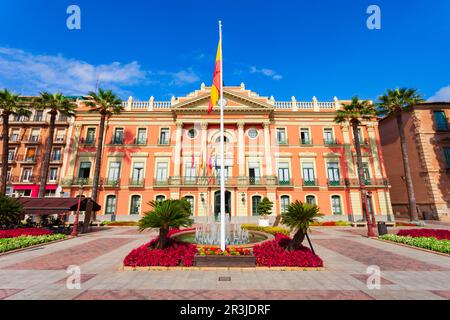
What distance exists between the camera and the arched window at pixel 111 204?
90.2 ft

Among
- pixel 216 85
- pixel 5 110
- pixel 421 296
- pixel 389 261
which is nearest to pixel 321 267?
pixel 421 296

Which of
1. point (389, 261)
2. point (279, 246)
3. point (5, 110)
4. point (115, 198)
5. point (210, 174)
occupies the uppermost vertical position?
point (5, 110)

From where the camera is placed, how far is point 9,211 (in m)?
15.1

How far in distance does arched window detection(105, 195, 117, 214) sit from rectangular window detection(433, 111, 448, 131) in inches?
1735

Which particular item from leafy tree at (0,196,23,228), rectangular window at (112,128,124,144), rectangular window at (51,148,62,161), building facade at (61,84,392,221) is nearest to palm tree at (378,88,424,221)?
building facade at (61,84,392,221)

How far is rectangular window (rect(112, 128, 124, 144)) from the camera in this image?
30109 mm

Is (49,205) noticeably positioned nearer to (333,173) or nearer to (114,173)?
(114,173)

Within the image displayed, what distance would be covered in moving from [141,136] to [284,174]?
803 inches

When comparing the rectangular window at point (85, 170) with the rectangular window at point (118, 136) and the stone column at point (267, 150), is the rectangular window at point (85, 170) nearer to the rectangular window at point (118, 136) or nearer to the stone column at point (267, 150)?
the rectangular window at point (118, 136)

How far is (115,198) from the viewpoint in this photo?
27812 millimetres

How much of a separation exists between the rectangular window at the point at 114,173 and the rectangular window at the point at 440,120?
43.5 meters

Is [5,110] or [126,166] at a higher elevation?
[5,110]

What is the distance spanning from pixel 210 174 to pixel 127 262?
20.0 metres
